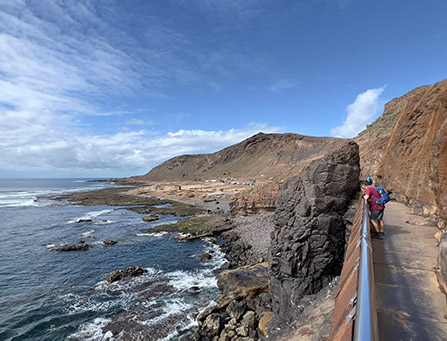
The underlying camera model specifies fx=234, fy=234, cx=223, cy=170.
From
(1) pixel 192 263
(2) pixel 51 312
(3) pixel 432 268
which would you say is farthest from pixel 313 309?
(2) pixel 51 312

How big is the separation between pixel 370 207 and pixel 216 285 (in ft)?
40.2

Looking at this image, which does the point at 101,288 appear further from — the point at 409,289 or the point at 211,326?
the point at 409,289

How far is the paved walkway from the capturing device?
10.2 ft

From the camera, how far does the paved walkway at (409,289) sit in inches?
122

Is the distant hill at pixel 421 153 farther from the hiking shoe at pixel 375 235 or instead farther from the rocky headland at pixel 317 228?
the hiking shoe at pixel 375 235

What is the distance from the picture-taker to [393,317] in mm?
3301

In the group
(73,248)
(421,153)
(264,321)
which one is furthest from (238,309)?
(73,248)

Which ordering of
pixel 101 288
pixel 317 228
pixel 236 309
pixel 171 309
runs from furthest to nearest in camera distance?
pixel 101 288
pixel 171 309
pixel 236 309
pixel 317 228

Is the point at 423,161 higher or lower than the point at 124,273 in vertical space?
higher

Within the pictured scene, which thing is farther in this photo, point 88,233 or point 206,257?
point 88,233

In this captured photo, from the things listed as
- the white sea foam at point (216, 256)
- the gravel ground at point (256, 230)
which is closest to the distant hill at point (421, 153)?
the gravel ground at point (256, 230)

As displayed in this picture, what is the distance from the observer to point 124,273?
18.0 m

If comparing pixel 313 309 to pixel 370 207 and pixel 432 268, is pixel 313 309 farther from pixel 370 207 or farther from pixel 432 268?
pixel 432 268

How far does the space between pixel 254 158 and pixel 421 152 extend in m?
133
